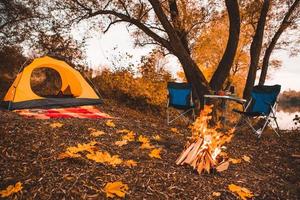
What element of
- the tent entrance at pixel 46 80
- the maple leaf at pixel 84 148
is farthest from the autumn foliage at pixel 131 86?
the maple leaf at pixel 84 148

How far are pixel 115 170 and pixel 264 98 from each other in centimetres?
494

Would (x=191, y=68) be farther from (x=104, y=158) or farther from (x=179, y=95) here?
(x=104, y=158)

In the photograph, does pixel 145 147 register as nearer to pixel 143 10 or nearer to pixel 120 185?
pixel 120 185

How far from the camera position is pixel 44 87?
37.8ft

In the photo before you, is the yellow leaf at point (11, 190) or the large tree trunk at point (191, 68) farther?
the large tree trunk at point (191, 68)

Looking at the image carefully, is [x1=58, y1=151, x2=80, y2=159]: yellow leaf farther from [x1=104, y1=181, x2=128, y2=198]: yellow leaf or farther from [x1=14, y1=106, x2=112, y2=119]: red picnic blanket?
[x1=14, y1=106, x2=112, y2=119]: red picnic blanket

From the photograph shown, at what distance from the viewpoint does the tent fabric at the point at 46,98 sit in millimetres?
7316

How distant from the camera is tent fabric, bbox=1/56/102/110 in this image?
7.32 m

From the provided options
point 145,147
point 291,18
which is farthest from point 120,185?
point 291,18

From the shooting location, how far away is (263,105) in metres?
7.59

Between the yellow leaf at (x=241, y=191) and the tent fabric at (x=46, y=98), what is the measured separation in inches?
203

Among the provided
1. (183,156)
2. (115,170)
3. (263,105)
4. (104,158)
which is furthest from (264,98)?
(115,170)

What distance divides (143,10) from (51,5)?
289 centimetres

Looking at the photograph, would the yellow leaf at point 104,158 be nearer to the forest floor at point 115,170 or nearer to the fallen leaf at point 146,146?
the forest floor at point 115,170
